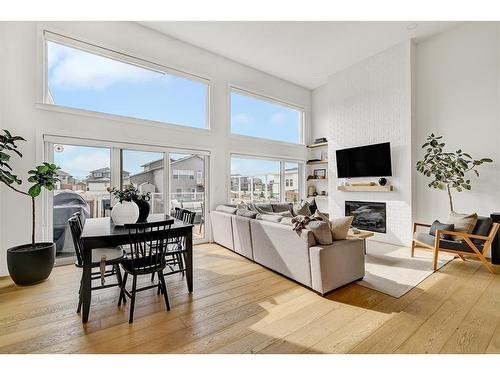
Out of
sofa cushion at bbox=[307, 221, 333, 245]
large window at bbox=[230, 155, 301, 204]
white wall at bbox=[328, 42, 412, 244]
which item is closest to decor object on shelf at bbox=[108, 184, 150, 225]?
sofa cushion at bbox=[307, 221, 333, 245]

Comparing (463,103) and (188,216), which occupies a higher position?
(463,103)

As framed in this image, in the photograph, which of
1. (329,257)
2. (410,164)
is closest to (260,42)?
(410,164)

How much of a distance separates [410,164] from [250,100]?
3.90m

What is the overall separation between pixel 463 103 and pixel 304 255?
436cm

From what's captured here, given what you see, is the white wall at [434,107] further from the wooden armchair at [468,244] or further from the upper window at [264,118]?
the upper window at [264,118]

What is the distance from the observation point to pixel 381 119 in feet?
17.0

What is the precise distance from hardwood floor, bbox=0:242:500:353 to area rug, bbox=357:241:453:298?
141 mm

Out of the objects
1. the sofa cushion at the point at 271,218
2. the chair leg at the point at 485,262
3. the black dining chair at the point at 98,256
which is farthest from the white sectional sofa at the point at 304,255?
the black dining chair at the point at 98,256

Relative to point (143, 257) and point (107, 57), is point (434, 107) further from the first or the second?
point (107, 57)

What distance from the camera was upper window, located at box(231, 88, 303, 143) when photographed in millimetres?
5707

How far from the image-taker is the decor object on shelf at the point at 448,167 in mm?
4074

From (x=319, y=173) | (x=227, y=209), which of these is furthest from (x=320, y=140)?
(x=227, y=209)

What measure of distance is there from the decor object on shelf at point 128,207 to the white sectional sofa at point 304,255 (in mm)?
1600
